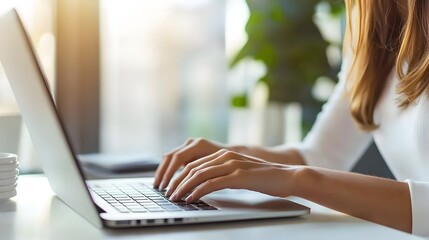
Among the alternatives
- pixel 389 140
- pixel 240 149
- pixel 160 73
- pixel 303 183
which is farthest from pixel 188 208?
pixel 160 73

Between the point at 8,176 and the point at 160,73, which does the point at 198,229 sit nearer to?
the point at 8,176

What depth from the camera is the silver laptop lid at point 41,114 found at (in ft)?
2.90

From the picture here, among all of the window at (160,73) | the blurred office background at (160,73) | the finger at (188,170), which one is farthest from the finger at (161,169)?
the window at (160,73)

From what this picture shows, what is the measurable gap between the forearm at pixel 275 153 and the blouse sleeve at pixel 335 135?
0.03 metres

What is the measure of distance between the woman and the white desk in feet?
0.18

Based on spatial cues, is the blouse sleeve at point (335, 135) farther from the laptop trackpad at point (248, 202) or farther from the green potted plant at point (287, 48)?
the green potted plant at point (287, 48)

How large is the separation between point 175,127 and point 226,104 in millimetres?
232

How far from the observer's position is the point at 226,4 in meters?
2.64

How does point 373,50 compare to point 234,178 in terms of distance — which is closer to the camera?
point 234,178

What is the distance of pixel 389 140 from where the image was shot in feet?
4.71

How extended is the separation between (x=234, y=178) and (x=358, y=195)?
0.64 ft

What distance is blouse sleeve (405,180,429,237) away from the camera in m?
1.08

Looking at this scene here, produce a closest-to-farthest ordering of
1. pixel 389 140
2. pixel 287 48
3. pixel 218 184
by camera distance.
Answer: pixel 218 184, pixel 389 140, pixel 287 48

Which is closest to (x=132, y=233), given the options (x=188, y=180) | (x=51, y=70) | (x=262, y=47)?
(x=188, y=180)
